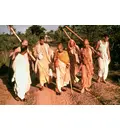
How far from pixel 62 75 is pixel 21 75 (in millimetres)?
771

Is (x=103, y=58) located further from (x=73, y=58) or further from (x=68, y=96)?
(x=68, y=96)

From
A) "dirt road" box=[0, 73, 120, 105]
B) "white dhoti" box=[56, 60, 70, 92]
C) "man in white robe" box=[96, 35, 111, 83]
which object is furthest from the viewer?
"man in white robe" box=[96, 35, 111, 83]

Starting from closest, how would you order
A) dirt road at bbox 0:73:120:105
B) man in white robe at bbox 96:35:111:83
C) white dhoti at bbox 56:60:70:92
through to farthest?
dirt road at bbox 0:73:120:105 < white dhoti at bbox 56:60:70:92 < man in white robe at bbox 96:35:111:83

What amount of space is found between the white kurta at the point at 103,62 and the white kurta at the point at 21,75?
1376mm

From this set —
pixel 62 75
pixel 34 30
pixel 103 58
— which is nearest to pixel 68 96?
pixel 62 75

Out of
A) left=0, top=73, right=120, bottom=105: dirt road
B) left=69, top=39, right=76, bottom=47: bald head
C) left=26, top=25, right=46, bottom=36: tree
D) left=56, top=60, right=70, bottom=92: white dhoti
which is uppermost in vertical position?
left=26, top=25, right=46, bottom=36: tree

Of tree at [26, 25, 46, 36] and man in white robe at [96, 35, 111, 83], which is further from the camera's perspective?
man in white robe at [96, 35, 111, 83]

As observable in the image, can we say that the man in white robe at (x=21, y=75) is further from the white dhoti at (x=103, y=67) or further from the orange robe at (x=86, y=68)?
the white dhoti at (x=103, y=67)

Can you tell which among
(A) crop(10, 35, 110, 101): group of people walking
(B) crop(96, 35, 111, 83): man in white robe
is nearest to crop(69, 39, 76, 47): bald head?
(A) crop(10, 35, 110, 101): group of people walking

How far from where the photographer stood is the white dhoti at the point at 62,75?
6.22m

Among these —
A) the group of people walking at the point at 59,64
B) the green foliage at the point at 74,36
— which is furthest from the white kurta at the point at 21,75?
the green foliage at the point at 74,36

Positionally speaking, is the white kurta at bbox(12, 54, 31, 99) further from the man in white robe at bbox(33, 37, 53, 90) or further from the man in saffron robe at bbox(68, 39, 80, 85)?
the man in saffron robe at bbox(68, 39, 80, 85)

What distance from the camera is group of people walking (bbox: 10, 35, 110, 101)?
6137 millimetres

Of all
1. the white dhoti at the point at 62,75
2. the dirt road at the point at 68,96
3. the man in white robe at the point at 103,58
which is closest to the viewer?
the dirt road at the point at 68,96
